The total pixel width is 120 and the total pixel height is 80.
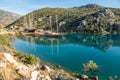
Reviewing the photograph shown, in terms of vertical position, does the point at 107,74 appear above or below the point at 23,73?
below

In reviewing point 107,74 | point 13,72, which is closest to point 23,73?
point 13,72

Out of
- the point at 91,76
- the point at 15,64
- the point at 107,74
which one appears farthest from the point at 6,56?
the point at 107,74

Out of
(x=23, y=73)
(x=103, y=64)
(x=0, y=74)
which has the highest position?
(x=0, y=74)

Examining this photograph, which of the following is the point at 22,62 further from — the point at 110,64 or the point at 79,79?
the point at 110,64

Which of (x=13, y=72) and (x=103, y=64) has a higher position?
(x=13, y=72)

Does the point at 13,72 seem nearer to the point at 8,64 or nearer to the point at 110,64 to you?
the point at 8,64

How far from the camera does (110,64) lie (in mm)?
61250

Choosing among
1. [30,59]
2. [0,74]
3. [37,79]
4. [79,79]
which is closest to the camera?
[0,74]

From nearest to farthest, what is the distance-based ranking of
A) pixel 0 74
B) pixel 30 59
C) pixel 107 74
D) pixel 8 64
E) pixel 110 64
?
pixel 0 74 → pixel 8 64 → pixel 30 59 → pixel 107 74 → pixel 110 64

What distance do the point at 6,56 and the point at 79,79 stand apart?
42.0ft

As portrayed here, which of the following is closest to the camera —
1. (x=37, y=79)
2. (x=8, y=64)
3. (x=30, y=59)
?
(x=37, y=79)

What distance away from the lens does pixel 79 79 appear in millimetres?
42406

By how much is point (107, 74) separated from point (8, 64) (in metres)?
21.3

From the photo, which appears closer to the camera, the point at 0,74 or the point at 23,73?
the point at 0,74
